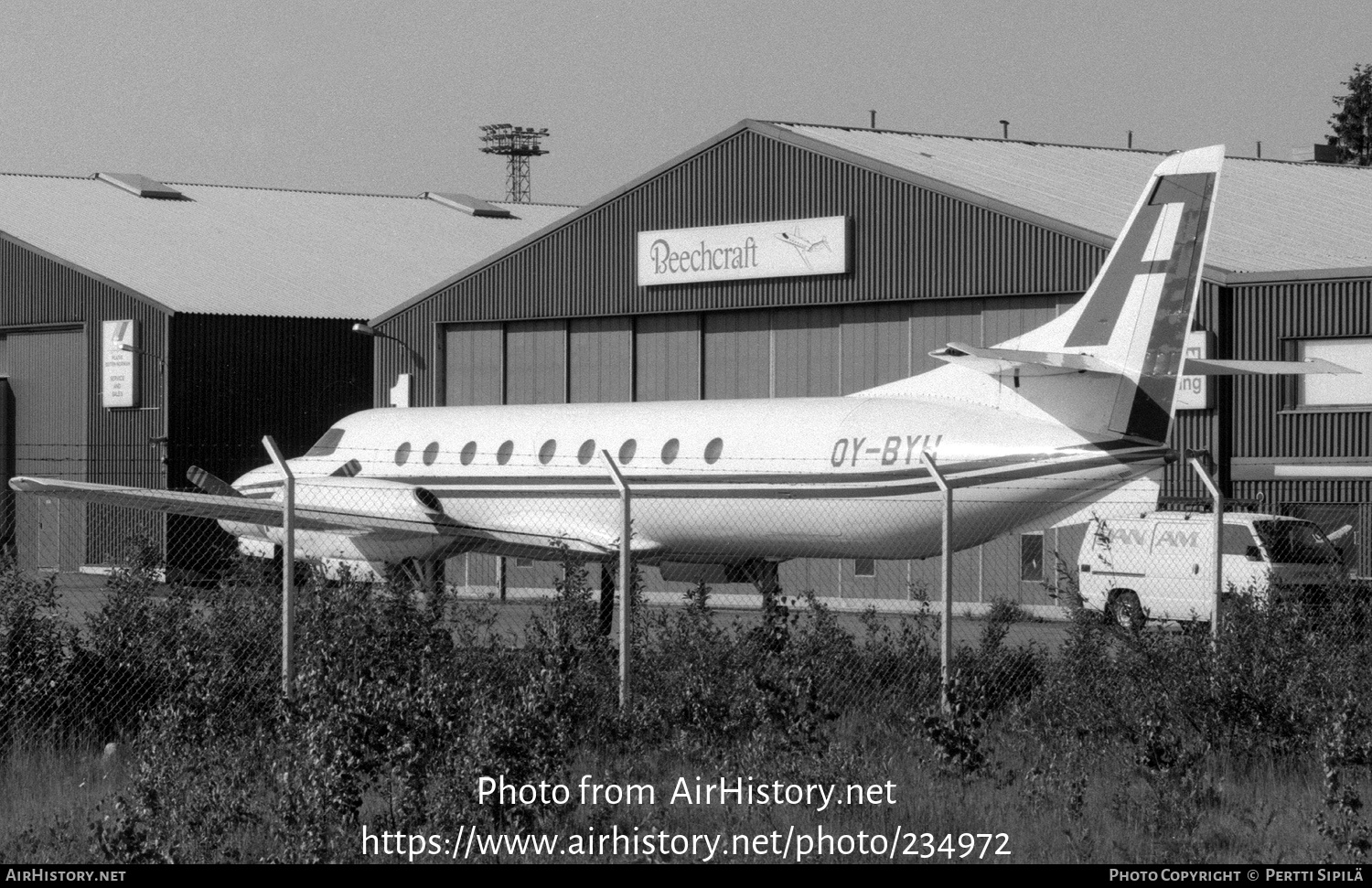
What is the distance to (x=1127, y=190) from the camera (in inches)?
1460

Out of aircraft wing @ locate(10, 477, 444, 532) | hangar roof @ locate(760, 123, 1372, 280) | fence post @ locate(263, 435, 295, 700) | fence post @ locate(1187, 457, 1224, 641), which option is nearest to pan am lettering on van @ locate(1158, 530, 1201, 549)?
hangar roof @ locate(760, 123, 1372, 280)

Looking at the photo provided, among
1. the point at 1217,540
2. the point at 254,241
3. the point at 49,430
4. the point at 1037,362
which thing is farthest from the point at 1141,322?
the point at 254,241

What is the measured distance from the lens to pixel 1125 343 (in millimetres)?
19844

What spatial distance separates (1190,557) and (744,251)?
38.7 feet

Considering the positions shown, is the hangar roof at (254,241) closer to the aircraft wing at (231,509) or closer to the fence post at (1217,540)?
the aircraft wing at (231,509)

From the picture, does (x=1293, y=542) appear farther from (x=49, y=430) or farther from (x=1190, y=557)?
(x=49, y=430)

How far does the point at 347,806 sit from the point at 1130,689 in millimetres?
6984

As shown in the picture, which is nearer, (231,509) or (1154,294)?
(1154,294)

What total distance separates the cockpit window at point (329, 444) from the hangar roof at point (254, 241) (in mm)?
15161

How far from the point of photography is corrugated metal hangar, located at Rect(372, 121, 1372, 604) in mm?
28984

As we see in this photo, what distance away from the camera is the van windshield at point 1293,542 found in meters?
26.3

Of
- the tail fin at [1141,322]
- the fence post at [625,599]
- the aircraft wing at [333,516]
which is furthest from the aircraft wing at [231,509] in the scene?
the tail fin at [1141,322]

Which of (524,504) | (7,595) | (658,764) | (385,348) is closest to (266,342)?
(385,348)

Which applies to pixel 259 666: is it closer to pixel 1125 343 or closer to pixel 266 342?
pixel 1125 343
